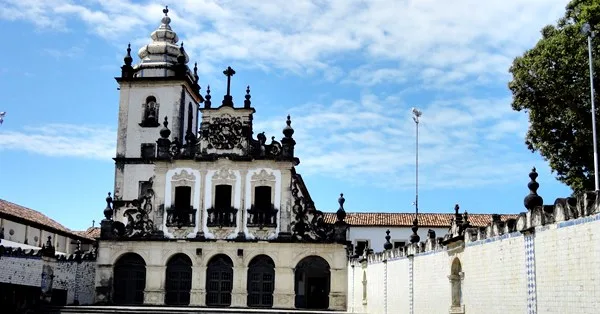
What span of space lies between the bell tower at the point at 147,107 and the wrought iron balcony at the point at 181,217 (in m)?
3.23

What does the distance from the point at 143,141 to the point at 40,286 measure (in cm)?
1076

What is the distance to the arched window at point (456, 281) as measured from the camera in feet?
56.2

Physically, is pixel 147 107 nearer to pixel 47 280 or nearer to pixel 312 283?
pixel 47 280

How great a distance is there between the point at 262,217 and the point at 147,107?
1044cm

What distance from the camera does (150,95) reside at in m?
40.4

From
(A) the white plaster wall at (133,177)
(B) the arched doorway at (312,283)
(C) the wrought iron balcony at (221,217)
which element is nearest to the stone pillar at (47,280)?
(A) the white plaster wall at (133,177)

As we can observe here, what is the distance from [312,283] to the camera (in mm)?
40125

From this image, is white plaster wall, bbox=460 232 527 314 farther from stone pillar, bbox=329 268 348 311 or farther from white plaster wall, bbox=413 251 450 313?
stone pillar, bbox=329 268 348 311

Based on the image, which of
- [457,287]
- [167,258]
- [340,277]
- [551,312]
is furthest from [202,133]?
[551,312]

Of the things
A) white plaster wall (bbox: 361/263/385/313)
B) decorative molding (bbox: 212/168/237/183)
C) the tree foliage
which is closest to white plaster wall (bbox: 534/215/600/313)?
white plaster wall (bbox: 361/263/385/313)

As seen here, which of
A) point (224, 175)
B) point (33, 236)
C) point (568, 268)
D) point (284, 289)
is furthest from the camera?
point (33, 236)

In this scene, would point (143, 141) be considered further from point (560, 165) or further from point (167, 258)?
point (560, 165)

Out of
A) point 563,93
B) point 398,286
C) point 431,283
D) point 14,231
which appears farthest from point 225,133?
point 431,283

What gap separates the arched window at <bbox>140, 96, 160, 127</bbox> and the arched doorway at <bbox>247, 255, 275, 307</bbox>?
10633mm
